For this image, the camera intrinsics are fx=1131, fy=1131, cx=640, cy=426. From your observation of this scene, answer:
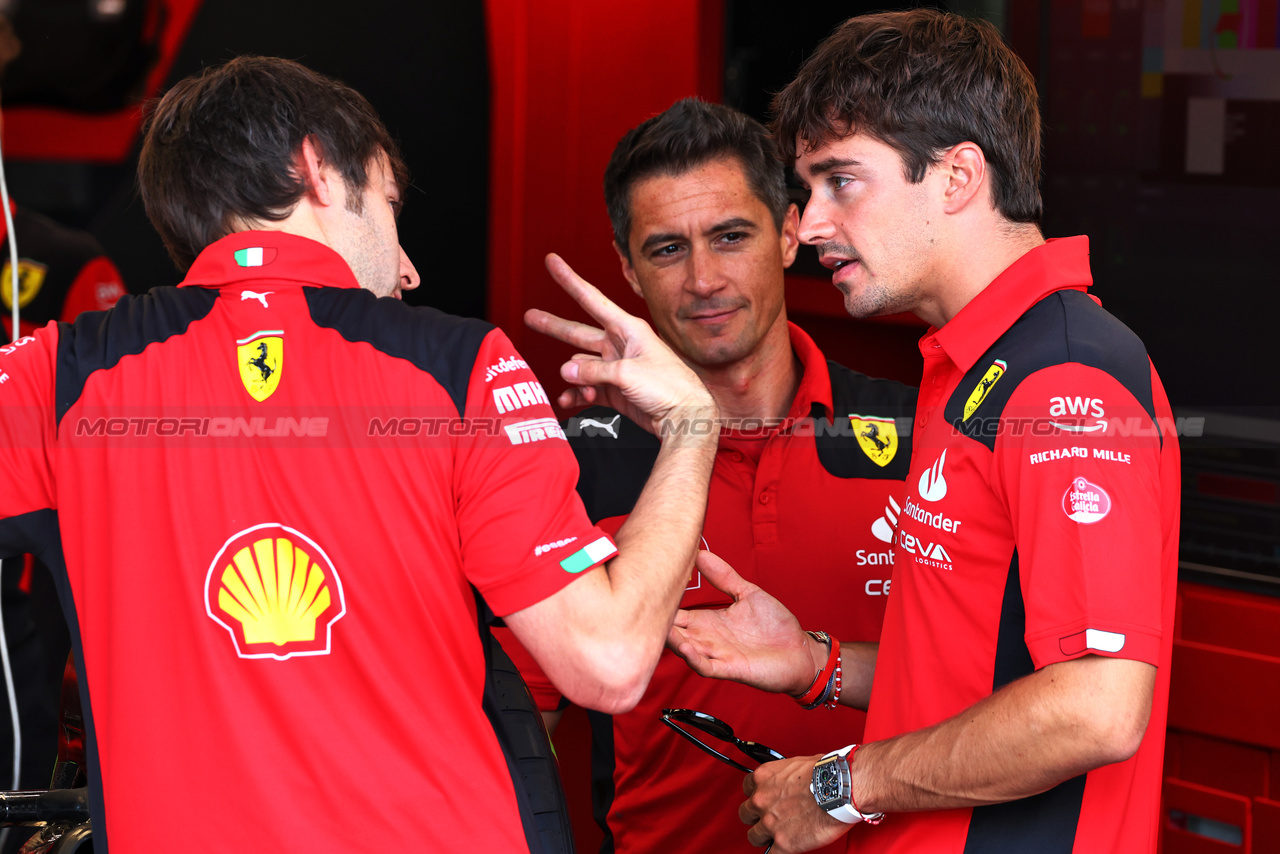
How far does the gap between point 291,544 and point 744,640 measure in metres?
0.55

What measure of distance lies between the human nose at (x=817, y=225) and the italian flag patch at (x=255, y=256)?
51 centimetres

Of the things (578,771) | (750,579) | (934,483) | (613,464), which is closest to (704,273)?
(613,464)

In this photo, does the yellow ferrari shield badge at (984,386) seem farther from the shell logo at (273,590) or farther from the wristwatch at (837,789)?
the shell logo at (273,590)

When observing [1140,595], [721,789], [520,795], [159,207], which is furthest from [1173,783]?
[159,207]

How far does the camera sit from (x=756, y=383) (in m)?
1.60

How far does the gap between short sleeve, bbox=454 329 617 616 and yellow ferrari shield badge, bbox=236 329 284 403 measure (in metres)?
0.16

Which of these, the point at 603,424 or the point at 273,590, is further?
the point at 603,424

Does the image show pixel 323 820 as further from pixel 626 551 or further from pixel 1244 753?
pixel 1244 753

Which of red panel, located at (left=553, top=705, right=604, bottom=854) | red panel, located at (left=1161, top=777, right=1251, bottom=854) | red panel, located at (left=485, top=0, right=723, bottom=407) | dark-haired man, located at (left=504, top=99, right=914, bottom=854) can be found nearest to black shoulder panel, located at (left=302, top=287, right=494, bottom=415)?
dark-haired man, located at (left=504, top=99, right=914, bottom=854)

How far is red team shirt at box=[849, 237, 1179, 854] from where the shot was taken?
0.84 m

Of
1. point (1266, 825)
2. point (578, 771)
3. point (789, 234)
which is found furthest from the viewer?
point (578, 771)

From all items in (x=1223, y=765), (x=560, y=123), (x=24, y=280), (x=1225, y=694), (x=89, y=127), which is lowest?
(x=1223, y=765)

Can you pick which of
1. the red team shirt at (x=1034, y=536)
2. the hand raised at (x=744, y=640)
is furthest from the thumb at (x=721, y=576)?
the red team shirt at (x=1034, y=536)

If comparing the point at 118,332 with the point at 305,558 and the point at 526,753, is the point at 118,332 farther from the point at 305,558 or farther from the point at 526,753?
the point at 526,753
